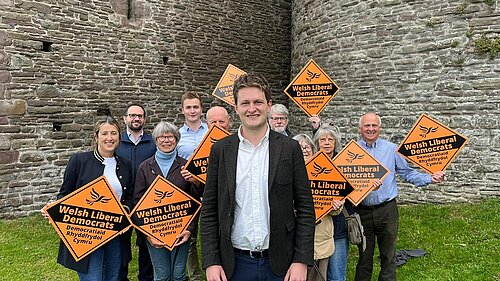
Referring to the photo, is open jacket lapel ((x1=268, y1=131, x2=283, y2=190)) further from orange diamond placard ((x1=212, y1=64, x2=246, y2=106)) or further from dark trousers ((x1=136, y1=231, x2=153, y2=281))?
orange diamond placard ((x1=212, y1=64, x2=246, y2=106))

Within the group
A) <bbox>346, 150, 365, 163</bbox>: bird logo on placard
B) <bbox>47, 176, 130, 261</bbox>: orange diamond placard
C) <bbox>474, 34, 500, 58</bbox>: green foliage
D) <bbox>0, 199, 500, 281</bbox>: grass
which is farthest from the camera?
<bbox>474, 34, 500, 58</bbox>: green foliage

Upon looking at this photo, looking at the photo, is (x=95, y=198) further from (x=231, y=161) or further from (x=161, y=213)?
(x=231, y=161)

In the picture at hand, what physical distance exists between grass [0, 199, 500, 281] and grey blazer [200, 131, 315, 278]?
2535mm

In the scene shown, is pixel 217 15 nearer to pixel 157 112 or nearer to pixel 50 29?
pixel 157 112

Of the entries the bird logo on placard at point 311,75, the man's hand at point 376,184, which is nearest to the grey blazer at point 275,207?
the man's hand at point 376,184

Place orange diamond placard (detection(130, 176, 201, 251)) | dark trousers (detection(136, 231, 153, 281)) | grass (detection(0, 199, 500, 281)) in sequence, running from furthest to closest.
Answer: grass (detection(0, 199, 500, 281)) → dark trousers (detection(136, 231, 153, 281)) → orange diamond placard (detection(130, 176, 201, 251))

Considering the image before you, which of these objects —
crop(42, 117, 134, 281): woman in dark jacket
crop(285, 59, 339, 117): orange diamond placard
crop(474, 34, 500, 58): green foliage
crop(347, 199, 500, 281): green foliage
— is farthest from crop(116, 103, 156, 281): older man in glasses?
crop(474, 34, 500, 58): green foliage

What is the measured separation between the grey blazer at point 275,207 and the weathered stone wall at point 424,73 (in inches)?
240

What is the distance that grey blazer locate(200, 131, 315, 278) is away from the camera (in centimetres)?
220

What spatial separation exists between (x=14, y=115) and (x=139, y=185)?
211 inches

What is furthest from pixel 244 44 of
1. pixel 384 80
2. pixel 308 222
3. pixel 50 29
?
pixel 308 222

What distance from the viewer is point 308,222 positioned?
2271mm

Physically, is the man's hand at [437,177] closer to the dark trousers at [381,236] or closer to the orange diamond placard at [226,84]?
the dark trousers at [381,236]

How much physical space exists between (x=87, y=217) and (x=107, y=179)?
Result: 1.12ft
